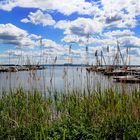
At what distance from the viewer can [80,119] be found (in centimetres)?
682

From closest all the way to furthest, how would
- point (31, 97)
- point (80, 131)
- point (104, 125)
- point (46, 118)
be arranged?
point (80, 131) → point (104, 125) → point (46, 118) → point (31, 97)

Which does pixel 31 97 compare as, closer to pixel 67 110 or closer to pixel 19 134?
pixel 67 110

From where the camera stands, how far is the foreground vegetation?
6.04 m

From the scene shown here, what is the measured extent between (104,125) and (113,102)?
5.84 feet

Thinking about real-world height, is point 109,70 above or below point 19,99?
above

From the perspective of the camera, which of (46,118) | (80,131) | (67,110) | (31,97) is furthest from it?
(31,97)

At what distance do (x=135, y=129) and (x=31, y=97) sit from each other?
14.5 feet

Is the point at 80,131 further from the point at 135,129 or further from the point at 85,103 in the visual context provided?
the point at 85,103

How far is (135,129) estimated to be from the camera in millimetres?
6113

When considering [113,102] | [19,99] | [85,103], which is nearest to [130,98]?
[113,102]

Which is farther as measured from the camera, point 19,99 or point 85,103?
point 19,99

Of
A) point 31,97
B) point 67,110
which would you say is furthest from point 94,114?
point 31,97

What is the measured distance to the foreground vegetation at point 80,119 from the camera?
238 inches

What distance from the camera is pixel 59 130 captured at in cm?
617
